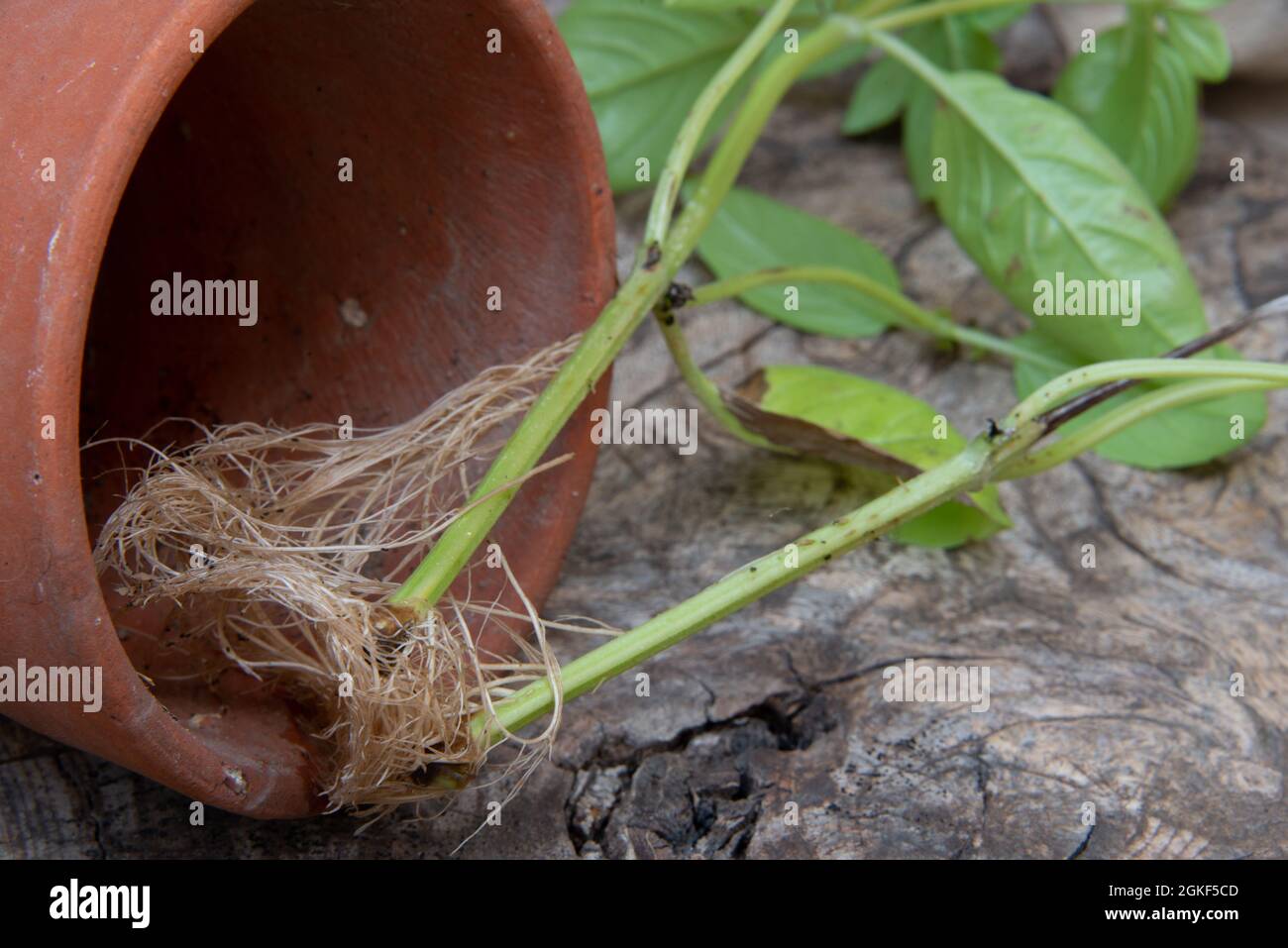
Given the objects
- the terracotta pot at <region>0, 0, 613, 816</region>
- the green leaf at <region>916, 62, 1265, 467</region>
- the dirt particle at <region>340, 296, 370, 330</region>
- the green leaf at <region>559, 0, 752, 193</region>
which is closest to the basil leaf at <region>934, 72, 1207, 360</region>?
the green leaf at <region>916, 62, 1265, 467</region>

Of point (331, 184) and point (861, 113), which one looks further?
point (861, 113)

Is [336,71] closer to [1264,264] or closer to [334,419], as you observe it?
[334,419]

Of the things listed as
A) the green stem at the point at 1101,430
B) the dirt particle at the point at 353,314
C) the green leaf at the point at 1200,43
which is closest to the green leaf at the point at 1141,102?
the green leaf at the point at 1200,43

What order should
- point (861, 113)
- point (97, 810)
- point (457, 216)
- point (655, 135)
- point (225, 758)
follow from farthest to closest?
point (861, 113) → point (655, 135) → point (457, 216) → point (97, 810) → point (225, 758)

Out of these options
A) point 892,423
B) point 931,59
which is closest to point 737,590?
point 892,423

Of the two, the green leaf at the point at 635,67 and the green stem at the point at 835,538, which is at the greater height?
the green leaf at the point at 635,67

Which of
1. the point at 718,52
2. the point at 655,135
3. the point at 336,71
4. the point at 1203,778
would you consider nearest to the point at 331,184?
the point at 336,71

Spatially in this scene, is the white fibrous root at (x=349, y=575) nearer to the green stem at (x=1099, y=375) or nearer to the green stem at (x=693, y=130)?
the green stem at (x=693, y=130)

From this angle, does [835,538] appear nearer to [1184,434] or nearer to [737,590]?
[737,590]
